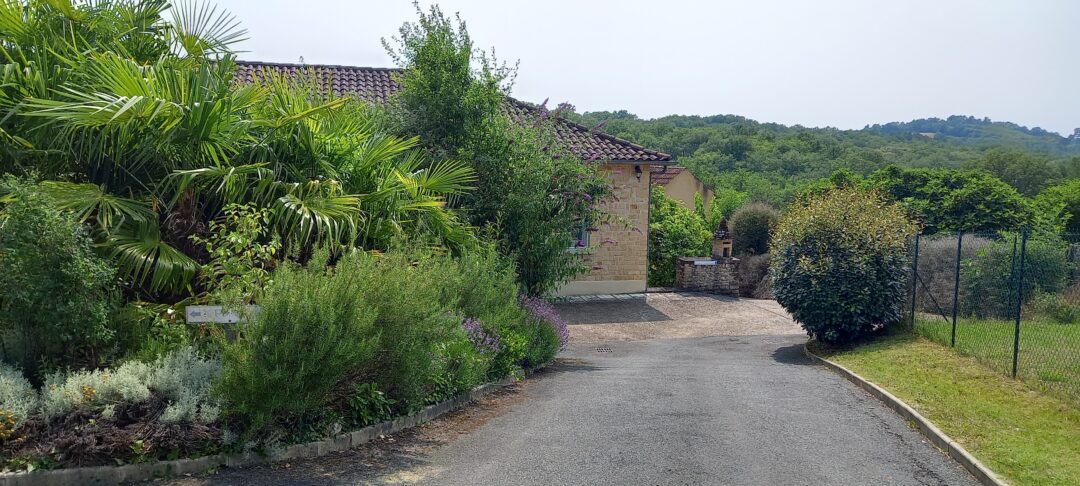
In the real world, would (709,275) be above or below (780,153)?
below

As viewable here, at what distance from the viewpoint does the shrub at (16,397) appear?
602 centimetres

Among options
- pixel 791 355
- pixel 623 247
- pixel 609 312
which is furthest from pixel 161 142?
pixel 623 247

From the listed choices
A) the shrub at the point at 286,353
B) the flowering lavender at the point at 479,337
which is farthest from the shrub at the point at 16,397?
the flowering lavender at the point at 479,337

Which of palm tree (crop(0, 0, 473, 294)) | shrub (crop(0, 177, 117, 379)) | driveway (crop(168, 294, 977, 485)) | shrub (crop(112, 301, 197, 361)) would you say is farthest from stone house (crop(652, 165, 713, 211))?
shrub (crop(0, 177, 117, 379))

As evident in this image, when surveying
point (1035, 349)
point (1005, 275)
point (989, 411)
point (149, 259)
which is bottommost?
point (989, 411)

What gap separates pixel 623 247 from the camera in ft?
80.0

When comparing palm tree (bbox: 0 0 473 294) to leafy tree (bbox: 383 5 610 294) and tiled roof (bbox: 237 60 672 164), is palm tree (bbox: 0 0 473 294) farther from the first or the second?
tiled roof (bbox: 237 60 672 164)

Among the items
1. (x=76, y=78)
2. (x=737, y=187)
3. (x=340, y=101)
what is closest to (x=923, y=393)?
(x=340, y=101)

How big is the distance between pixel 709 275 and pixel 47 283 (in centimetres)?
2249

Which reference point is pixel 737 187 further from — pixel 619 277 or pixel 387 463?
pixel 387 463

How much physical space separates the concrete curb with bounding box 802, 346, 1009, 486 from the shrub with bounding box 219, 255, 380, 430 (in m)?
5.04

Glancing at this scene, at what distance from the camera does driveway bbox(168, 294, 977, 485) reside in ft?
21.2

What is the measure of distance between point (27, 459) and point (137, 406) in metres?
0.80

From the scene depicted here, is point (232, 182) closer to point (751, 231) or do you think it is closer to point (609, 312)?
point (609, 312)
